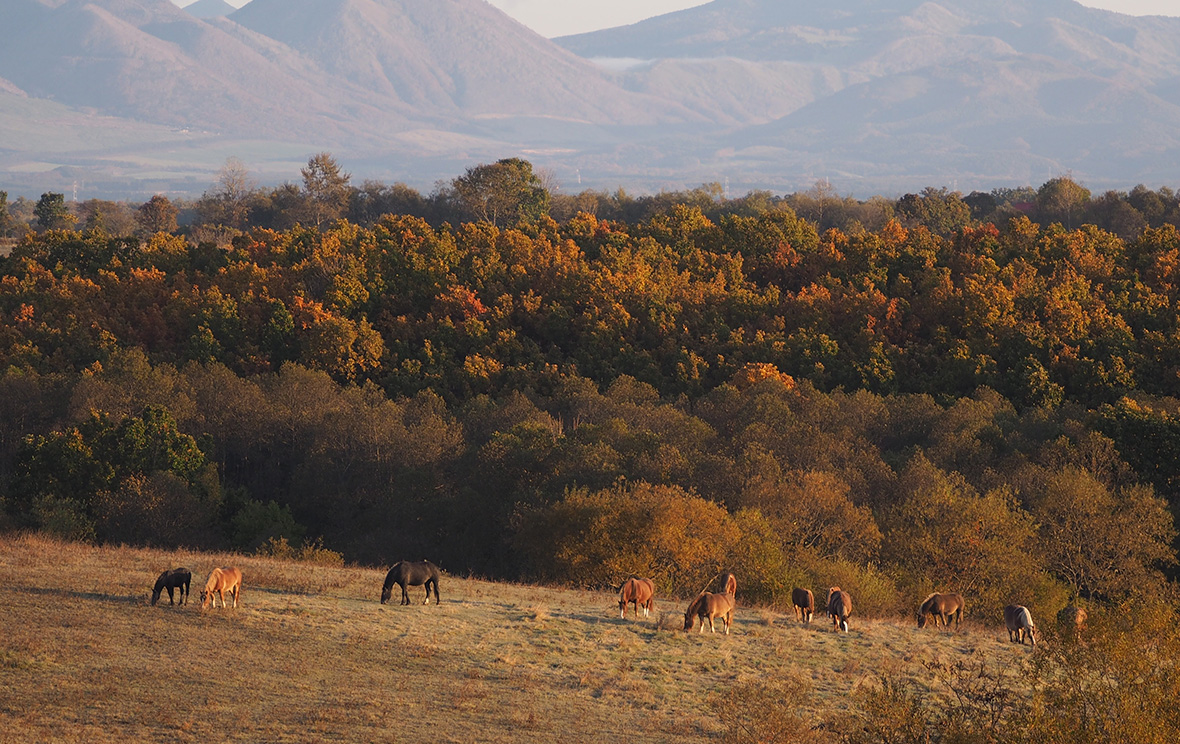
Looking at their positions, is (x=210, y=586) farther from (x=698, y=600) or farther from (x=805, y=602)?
(x=805, y=602)

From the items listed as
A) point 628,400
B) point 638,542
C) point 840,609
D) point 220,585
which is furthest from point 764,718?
point 628,400

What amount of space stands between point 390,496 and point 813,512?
1599cm

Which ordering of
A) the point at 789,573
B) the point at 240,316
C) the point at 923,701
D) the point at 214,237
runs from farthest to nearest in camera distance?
the point at 214,237, the point at 240,316, the point at 789,573, the point at 923,701

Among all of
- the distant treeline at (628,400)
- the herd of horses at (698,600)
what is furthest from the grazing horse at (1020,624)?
the distant treeline at (628,400)

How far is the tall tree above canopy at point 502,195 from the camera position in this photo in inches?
4016

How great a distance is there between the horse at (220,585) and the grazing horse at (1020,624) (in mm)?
14135

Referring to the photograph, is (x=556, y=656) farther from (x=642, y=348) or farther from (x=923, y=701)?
(x=642, y=348)

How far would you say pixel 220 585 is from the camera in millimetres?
21641

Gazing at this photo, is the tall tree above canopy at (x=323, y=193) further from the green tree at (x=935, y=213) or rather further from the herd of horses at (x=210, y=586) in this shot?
the herd of horses at (x=210, y=586)

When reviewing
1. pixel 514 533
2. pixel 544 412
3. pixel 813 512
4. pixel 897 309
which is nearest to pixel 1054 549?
pixel 813 512

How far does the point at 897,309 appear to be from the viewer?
60875 millimetres

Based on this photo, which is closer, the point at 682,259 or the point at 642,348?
the point at 642,348

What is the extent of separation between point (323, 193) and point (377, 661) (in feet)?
318

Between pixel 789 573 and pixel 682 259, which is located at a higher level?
pixel 682 259
